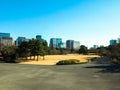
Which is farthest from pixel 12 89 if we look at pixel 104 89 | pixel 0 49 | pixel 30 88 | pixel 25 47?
pixel 0 49

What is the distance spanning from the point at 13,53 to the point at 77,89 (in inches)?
2082

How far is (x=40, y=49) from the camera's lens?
65.3 m

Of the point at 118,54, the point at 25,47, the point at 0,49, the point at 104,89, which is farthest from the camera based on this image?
the point at 0,49

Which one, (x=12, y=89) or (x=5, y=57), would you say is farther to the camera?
(x=5, y=57)

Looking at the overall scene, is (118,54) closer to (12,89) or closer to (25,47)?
(25,47)

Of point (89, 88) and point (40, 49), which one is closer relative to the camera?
point (89, 88)

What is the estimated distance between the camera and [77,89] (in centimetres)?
1422

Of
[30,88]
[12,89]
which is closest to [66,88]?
[30,88]

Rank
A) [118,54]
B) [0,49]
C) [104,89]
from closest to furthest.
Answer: [104,89] < [118,54] < [0,49]

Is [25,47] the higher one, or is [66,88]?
[25,47]

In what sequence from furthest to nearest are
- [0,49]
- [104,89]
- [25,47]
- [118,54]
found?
[0,49] → [25,47] → [118,54] → [104,89]

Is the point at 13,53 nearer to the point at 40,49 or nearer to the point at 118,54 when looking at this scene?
the point at 40,49

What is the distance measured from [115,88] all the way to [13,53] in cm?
5340

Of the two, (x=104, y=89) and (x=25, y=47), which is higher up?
(x=25, y=47)
